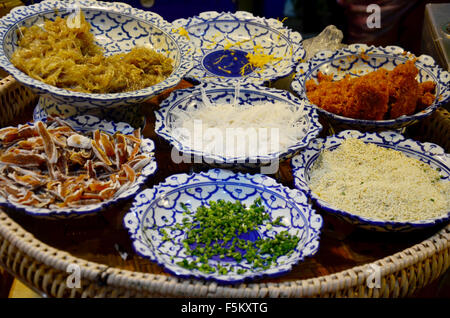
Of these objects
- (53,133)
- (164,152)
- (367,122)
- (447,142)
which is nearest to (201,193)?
(164,152)

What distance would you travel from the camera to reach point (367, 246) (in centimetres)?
195

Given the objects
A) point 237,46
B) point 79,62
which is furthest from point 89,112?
point 237,46

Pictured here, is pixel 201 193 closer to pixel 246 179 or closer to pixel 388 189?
pixel 246 179

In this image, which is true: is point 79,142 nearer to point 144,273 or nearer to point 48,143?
point 48,143

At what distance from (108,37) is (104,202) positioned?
1339 millimetres

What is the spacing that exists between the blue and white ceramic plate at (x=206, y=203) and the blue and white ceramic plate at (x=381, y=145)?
10 centimetres

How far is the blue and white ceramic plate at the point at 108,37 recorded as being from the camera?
6.85 feet

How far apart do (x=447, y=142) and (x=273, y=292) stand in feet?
4.53

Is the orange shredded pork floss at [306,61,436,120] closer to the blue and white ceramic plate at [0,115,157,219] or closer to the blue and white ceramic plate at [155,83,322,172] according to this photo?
the blue and white ceramic plate at [155,83,322,172]

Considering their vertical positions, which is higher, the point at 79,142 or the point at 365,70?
the point at 79,142

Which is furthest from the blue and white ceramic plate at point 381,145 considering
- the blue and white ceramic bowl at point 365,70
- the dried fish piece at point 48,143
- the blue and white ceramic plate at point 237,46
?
the dried fish piece at point 48,143

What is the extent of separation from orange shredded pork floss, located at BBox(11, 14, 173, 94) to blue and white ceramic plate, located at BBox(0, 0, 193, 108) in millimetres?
63

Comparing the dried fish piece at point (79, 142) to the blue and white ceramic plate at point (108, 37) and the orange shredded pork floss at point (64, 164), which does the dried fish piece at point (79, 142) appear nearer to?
the orange shredded pork floss at point (64, 164)

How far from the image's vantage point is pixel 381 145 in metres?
2.30
